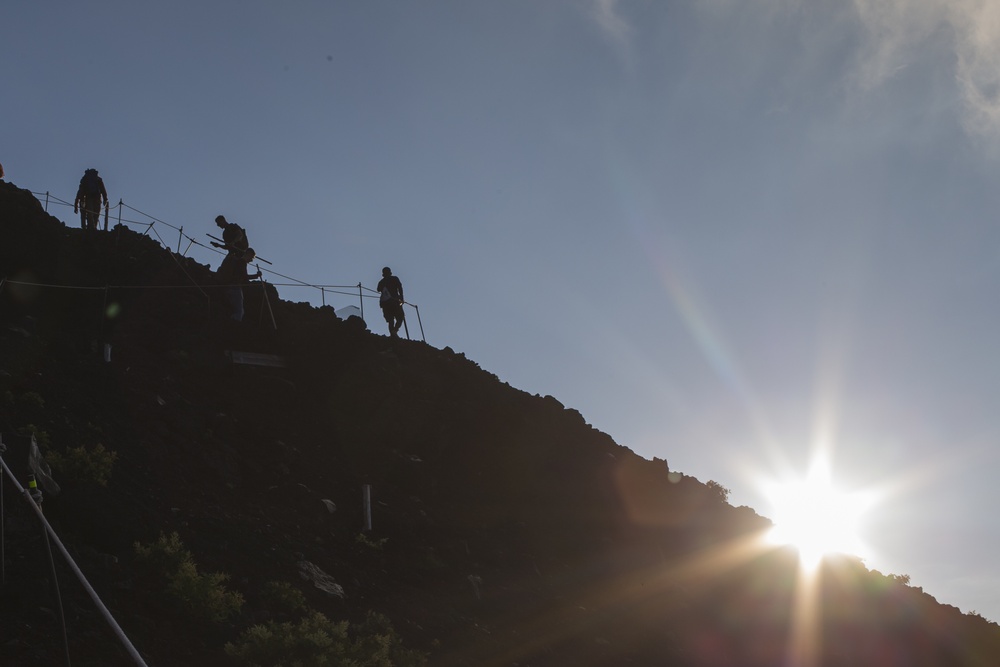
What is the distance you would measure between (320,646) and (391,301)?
608 inches

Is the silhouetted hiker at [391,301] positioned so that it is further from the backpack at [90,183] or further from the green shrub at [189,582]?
the green shrub at [189,582]

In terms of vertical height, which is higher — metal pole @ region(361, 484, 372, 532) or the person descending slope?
the person descending slope

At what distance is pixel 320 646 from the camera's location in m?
11.1

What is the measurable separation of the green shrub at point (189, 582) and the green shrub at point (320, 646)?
0.54 metres

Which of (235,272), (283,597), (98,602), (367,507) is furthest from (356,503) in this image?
(98,602)

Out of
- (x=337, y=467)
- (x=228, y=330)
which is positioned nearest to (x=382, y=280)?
(x=228, y=330)

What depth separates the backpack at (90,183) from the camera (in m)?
25.3

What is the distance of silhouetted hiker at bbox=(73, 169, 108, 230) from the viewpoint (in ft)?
81.6

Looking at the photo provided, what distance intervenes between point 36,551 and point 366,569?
520cm

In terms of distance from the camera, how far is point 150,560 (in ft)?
39.7

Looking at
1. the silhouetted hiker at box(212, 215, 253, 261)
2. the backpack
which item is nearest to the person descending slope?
the silhouetted hiker at box(212, 215, 253, 261)

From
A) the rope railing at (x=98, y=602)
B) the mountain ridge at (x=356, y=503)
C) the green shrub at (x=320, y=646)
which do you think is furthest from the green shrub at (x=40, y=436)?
the green shrub at (x=320, y=646)

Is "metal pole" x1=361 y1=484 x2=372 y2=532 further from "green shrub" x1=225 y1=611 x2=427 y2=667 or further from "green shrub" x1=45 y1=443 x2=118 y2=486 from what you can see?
"green shrub" x1=45 y1=443 x2=118 y2=486

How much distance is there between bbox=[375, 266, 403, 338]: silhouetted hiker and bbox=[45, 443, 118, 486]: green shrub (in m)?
12.4
